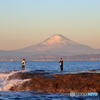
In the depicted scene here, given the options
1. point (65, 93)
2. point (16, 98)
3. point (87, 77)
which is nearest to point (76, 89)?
point (65, 93)

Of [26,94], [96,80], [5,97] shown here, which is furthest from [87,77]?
[5,97]

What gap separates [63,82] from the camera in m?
33.8

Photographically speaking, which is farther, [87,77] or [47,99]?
[87,77]

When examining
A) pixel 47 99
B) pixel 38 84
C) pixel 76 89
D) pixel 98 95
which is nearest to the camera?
pixel 47 99

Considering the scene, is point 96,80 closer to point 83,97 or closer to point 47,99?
point 83,97

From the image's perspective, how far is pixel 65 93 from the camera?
1233 inches

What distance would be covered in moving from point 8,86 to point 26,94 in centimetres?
521

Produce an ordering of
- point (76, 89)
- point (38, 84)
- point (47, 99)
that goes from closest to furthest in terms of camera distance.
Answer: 1. point (47, 99)
2. point (76, 89)
3. point (38, 84)

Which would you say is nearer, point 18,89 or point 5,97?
point 5,97

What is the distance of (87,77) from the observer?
1396 inches

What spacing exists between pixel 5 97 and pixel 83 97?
21.1 feet

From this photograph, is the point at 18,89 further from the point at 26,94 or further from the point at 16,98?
the point at 16,98

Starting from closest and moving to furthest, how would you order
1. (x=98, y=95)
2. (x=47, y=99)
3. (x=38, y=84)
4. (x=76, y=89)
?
(x=47, y=99) → (x=98, y=95) → (x=76, y=89) → (x=38, y=84)

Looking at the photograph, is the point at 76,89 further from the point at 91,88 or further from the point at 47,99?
the point at 47,99
